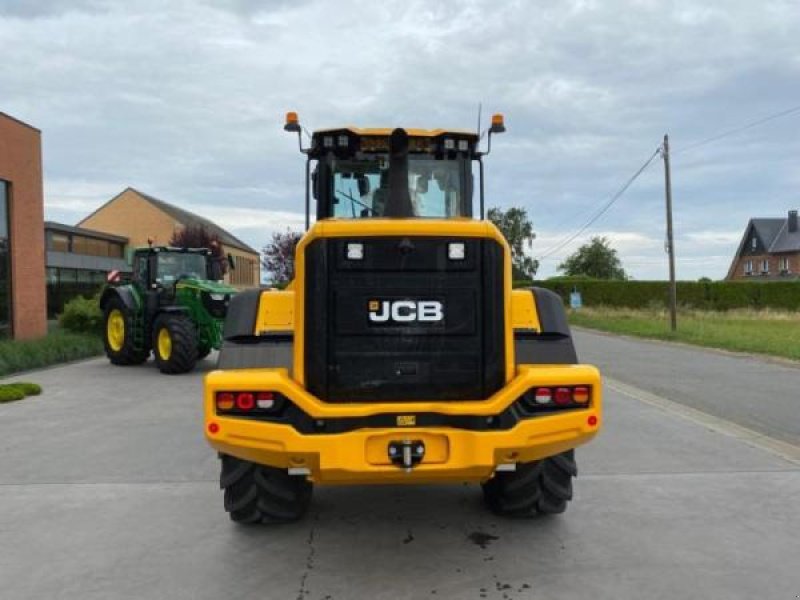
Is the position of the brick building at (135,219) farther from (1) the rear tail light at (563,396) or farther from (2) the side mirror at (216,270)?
(1) the rear tail light at (563,396)

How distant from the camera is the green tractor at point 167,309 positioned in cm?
1359

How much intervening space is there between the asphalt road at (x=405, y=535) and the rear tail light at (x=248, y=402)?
92 cm

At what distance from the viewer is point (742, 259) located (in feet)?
261

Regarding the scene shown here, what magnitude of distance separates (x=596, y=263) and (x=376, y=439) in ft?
244

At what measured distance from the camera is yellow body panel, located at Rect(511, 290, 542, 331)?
15.7 ft

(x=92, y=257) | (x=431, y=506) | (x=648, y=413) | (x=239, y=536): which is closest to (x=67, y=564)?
(x=239, y=536)

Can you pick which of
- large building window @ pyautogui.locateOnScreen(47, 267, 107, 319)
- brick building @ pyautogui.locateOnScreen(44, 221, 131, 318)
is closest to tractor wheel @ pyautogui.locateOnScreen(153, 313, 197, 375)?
large building window @ pyautogui.locateOnScreen(47, 267, 107, 319)

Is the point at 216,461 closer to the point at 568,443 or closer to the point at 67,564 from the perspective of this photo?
the point at 67,564

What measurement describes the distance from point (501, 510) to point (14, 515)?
11.0ft

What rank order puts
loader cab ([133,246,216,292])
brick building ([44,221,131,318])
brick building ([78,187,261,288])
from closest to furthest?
1. loader cab ([133,246,216,292])
2. brick building ([44,221,131,318])
3. brick building ([78,187,261,288])

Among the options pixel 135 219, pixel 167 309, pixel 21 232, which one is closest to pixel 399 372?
pixel 167 309

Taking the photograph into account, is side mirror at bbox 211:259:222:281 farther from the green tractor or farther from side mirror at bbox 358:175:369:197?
side mirror at bbox 358:175:369:197

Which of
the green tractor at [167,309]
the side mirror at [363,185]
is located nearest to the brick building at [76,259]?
the green tractor at [167,309]

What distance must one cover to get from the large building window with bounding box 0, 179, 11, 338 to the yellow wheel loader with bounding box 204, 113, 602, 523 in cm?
1563
